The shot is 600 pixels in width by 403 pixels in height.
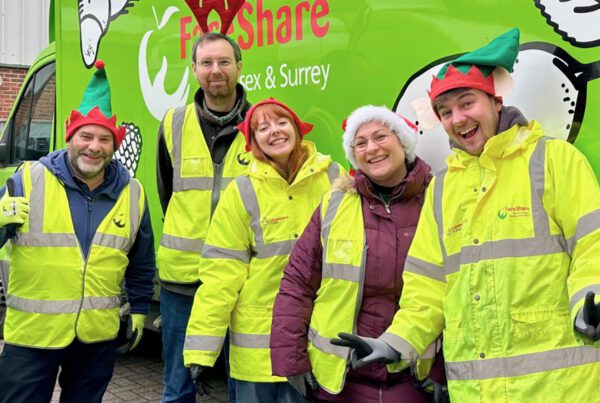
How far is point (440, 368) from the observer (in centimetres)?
248

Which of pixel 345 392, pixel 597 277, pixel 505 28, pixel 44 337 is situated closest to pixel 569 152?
pixel 597 277

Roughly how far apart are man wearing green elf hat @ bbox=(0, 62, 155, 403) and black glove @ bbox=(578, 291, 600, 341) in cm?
216

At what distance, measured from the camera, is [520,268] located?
2100 millimetres

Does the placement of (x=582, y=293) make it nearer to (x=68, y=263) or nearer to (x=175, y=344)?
(x=68, y=263)

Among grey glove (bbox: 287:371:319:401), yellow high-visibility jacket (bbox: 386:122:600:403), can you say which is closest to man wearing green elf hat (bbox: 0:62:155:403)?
grey glove (bbox: 287:371:319:401)

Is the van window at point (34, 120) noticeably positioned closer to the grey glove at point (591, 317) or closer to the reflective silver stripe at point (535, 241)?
the reflective silver stripe at point (535, 241)

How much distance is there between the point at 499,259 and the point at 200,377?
1501 millimetres

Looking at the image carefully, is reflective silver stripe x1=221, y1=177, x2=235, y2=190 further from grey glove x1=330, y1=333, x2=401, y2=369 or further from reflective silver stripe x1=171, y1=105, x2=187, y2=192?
grey glove x1=330, y1=333, x2=401, y2=369

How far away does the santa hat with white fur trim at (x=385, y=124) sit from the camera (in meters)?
2.65

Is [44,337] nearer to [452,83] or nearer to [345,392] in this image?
[345,392]

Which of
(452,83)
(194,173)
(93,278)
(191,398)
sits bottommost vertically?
(191,398)

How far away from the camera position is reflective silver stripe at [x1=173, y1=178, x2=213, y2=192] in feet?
11.7

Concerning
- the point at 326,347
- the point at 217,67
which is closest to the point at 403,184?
the point at 326,347

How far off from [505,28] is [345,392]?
4.75 ft
